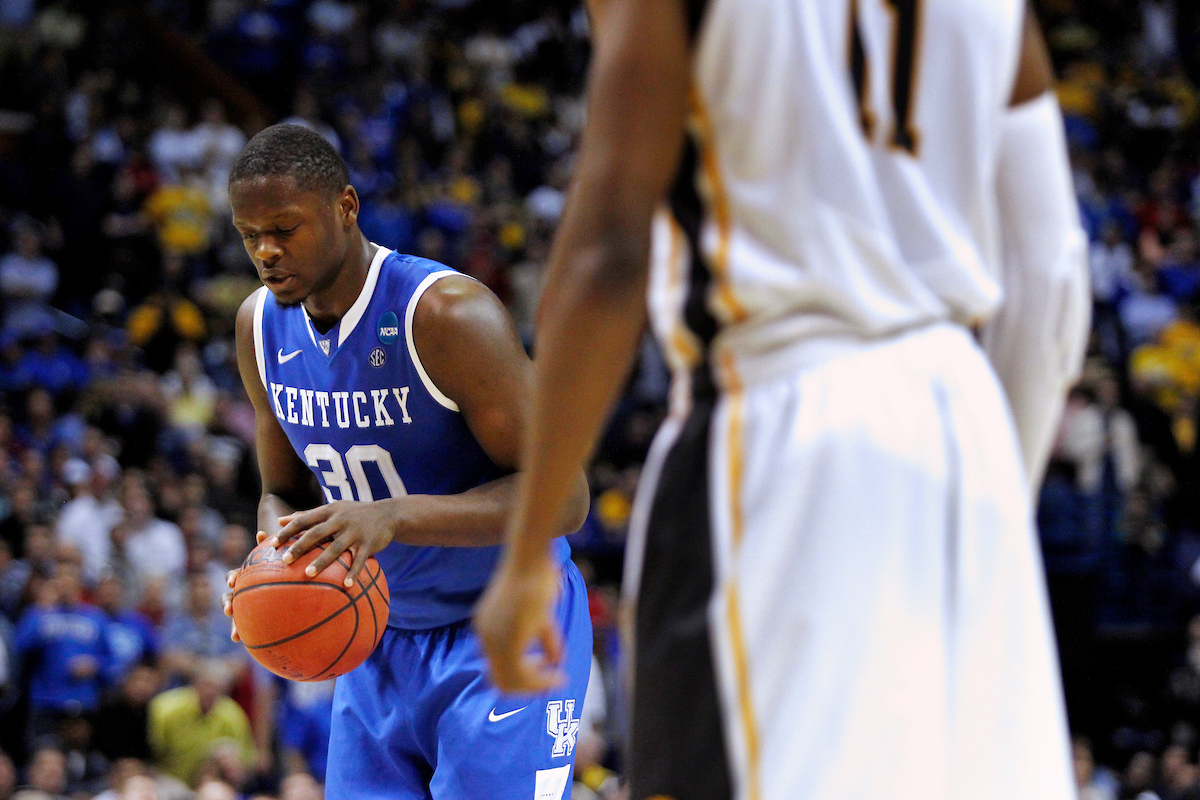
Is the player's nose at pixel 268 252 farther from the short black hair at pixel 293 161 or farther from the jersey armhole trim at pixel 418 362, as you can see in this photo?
the jersey armhole trim at pixel 418 362

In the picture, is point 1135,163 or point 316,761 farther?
point 1135,163

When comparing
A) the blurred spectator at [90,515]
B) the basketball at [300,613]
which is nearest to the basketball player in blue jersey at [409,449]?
the basketball at [300,613]

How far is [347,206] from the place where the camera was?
139 inches

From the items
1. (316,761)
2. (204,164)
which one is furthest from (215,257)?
(316,761)

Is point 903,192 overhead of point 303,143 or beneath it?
→ beneath

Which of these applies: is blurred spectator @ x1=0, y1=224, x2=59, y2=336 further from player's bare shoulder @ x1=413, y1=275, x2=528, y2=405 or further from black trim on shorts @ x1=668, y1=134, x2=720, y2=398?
black trim on shorts @ x1=668, y1=134, x2=720, y2=398

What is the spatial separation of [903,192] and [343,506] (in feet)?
5.64

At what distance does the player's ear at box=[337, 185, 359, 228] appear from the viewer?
3.50 metres

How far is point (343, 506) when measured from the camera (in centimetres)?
310

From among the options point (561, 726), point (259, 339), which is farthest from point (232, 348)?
point (561, 726)

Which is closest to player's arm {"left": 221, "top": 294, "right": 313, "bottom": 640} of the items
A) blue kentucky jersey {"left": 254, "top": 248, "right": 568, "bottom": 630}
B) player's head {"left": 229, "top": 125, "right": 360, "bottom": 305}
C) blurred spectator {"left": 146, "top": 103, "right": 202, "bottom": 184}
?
blue kentucky jersey {"left": 254, "top": 248, "right": 568, "bottom": 630}

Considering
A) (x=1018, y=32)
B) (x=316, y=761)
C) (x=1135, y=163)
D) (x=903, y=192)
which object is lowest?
(x=316, y=761)

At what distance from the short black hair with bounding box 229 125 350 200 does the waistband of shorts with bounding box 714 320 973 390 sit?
190 cm

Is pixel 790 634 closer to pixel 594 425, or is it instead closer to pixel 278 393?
pixel 594 425
